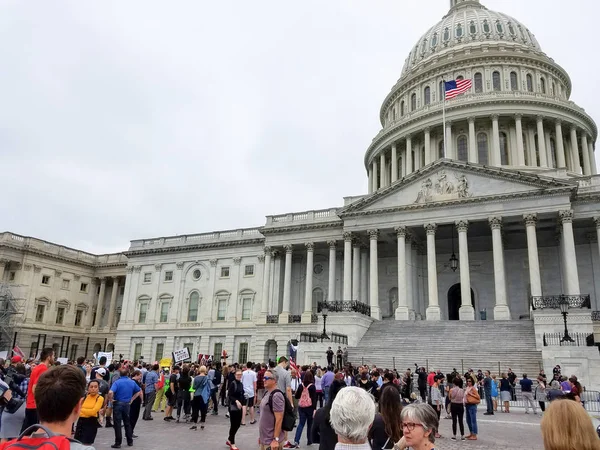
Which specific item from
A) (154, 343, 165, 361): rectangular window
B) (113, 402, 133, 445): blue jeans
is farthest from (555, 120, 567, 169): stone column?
(113, 402, 133, 445): blue jeans

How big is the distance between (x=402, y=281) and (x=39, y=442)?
3991cm

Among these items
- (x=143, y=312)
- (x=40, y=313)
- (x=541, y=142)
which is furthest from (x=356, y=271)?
(x=40, y=313)

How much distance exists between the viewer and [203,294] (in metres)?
56.2

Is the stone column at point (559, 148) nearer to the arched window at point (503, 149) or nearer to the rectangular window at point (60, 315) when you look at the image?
the arched window at point (503, 149)

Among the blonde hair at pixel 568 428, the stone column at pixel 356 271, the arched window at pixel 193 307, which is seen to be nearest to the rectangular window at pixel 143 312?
the arched window at pixel 193 307

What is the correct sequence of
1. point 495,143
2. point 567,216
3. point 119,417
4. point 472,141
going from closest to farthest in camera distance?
point 119,417 < point 567,216 < point 495,143 < point 472,141

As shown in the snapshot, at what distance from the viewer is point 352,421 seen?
4.58 meters

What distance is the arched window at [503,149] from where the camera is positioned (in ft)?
184

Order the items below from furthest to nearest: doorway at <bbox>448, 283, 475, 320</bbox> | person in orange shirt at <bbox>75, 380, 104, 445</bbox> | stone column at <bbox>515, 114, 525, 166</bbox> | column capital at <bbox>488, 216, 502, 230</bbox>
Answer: stone column at <bbox>515, 114, 525, 166</bbox> → doorway at <bbox>448, 283, 475, 320</bbox> → column capital at <bbox>488, 216, 502, 230</bbox> → person in orange shirt at <bbox>75, 380, 104, 445</bbox>

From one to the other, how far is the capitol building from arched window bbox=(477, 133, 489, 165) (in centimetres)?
24

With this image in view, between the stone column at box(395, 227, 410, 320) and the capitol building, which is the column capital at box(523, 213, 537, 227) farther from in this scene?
the stone column at box(395, 227, 410, 320)

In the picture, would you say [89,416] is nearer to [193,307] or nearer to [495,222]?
[495,222]

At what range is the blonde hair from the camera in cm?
333

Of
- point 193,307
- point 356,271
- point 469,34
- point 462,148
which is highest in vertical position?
point 469,34
